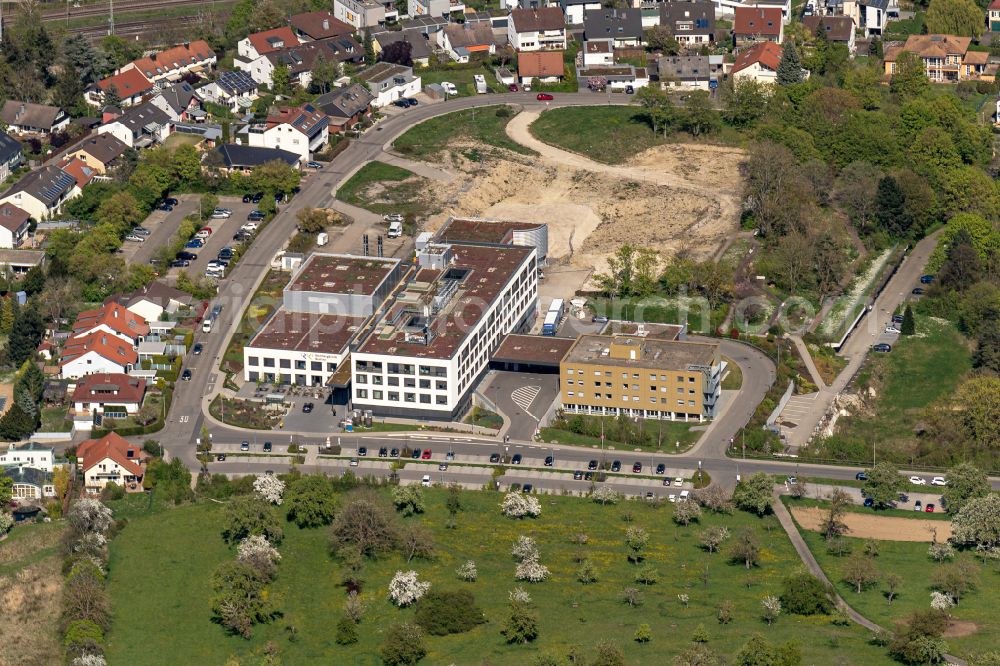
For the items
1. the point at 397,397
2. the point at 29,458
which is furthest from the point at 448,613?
the point at 29,458

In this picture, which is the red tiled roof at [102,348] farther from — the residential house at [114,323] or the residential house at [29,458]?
the residential house at [29,458]

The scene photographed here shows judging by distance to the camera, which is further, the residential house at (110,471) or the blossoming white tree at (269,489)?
the residential house at (110,471)

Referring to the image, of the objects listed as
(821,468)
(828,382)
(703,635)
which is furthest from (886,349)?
(703,635)

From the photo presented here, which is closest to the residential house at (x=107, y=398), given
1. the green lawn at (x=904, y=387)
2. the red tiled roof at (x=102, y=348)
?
the red tiled roof at (x=102, y=348)

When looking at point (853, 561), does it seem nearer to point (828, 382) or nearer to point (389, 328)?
point (828, 382)

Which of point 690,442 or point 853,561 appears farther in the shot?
point 690,442
